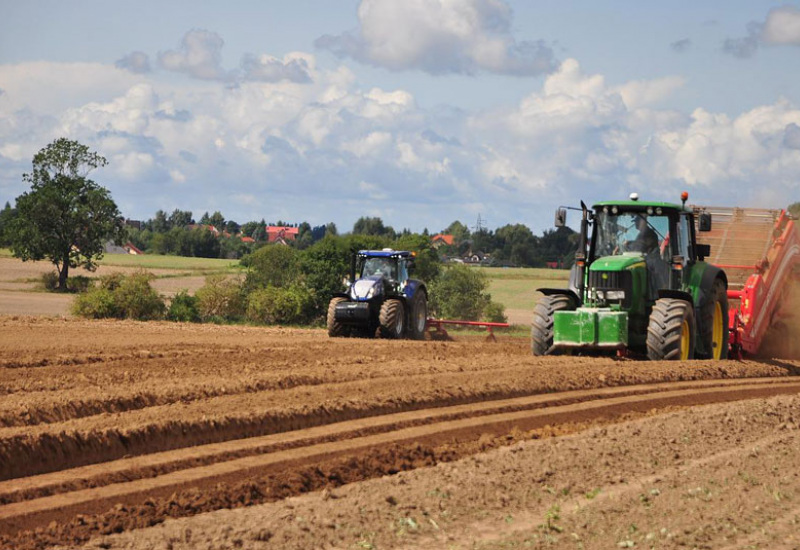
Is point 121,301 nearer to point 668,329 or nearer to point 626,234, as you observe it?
point 626,234

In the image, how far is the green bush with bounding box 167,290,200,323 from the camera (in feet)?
105

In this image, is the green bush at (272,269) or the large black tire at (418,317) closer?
the large black tire at (418,317)

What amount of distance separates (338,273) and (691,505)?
83.5ft

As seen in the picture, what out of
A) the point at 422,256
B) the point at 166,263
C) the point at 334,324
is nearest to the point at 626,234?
Answer: the point at 334,324

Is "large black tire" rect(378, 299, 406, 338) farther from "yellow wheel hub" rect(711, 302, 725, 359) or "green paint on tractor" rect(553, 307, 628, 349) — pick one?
"yellow wheel hub" rect(711, 302, 725, 359)

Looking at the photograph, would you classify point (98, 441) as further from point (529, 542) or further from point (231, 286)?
point (231, 286)

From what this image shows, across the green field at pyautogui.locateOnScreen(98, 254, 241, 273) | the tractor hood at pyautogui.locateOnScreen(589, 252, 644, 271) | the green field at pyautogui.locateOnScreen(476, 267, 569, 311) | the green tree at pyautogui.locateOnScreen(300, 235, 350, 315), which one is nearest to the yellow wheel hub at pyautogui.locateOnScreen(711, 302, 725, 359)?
the tractor hood at pyautogui.locateOnScreen(589, 252, 644, 271)

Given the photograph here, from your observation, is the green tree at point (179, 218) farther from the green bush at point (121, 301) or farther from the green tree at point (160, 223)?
the green bush at point (121, 301)

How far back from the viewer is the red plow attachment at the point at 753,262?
17750mm

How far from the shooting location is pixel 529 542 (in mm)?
6449

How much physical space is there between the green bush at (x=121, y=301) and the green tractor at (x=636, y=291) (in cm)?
1767

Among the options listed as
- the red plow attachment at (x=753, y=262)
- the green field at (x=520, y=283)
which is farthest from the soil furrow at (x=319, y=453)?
the green field at (x=520, y=283)

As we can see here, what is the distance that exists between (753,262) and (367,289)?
7650mm

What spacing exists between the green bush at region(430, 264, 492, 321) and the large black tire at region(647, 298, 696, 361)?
70.4ft
